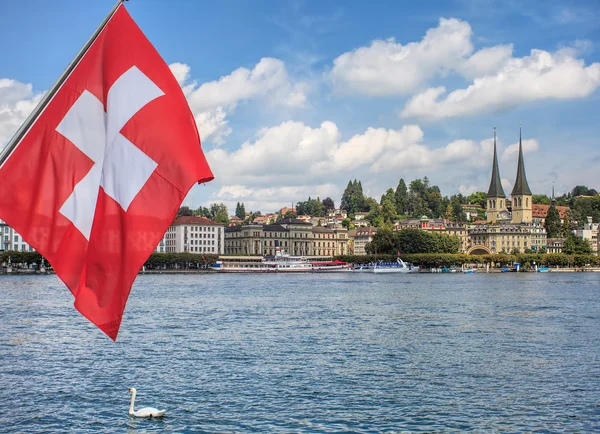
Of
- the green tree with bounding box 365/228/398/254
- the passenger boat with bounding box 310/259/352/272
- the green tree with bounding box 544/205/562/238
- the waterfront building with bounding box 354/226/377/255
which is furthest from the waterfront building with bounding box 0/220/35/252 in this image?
the green tree with bounding box 544/205/562/238

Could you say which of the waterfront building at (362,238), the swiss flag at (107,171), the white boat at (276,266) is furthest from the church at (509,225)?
the swiss flag at (107,171)

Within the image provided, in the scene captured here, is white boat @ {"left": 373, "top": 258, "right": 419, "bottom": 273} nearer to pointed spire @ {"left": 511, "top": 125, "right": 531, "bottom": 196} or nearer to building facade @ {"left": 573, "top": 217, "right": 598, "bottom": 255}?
pointed spire @ {"left": 511, "top": 125, "right": 531, "bottom": 196}

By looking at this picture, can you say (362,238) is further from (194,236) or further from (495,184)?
(194,236)

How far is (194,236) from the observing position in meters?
154

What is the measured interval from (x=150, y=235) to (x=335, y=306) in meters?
39.6

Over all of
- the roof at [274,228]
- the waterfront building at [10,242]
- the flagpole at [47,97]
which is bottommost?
the flagpole at [47,97]

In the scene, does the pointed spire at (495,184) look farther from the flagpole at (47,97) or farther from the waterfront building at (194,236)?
the flagpole at (47,97)

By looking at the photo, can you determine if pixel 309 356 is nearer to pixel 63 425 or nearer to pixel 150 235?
pixel 63 425

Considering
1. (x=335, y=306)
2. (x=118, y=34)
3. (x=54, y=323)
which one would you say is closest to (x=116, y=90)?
(x=118, y=34)

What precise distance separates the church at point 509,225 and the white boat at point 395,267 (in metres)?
32.7

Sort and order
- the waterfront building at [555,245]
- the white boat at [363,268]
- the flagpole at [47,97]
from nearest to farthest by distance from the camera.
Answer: the flagpole at [47,97]
the white boat at [363,268]
the waterfront building at [555,245]

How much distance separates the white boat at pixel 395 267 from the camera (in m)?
133

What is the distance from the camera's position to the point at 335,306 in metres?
45.9

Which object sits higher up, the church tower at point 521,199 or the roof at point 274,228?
the church tower at point 521,199
